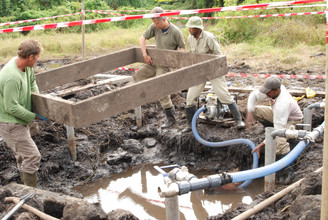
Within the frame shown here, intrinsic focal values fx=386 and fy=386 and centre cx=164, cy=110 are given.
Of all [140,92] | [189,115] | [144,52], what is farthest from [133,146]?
[140,92]

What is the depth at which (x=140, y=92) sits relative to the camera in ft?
13.1

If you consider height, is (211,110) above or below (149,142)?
above

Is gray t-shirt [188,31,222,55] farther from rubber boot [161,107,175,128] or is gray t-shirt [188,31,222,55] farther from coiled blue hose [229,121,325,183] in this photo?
coiled blue hose [229,121,325,183]

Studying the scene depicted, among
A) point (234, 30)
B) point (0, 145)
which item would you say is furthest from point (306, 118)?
point (234, 30)

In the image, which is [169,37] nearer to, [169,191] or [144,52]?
[144,52]

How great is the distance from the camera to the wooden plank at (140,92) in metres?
3.62

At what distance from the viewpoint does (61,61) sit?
1359 cm

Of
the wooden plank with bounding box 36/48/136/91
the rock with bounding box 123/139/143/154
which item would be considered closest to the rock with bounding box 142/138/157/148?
the rock with bounding box 123/139/143/154

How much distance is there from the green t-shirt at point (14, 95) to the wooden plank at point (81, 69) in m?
0.84

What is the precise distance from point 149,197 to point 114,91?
2.46 meters

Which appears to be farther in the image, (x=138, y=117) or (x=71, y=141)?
(x=138, y=117)

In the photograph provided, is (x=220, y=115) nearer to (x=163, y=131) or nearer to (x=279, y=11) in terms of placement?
(x=163, y=131)

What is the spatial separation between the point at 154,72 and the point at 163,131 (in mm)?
1123

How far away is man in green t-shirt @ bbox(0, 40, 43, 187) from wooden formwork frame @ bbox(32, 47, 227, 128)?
0.16 metres
